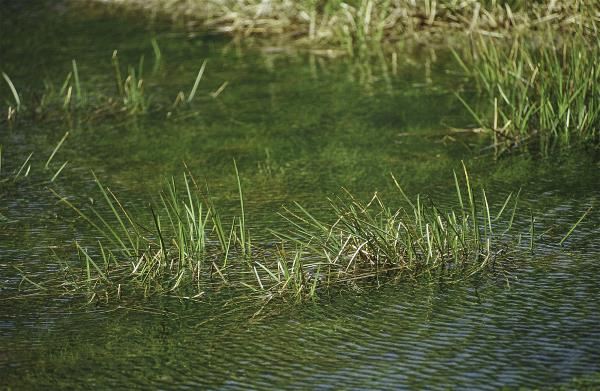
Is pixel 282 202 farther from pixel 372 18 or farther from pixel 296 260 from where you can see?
pixel 372 18

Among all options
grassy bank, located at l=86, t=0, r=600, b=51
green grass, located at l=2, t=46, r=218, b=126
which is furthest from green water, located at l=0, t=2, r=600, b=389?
grassy bank, located at l=86, t=0, r=600, b=51

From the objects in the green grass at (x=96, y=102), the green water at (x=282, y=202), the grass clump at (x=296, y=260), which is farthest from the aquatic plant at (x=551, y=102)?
the green grass at (x=96, y=102)

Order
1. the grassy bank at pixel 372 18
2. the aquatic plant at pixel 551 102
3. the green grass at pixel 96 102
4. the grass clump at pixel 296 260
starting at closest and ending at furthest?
the grass clump at pixel 296 260 → the aquatic plant at pixel 551 102 → the green grass at pixel 96 102 → the grassy bank at pixel 372 18

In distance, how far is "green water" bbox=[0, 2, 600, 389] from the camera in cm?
229

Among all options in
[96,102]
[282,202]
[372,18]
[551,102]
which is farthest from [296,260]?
[372,18]

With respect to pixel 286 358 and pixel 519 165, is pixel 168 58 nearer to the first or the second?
pixel 519 165

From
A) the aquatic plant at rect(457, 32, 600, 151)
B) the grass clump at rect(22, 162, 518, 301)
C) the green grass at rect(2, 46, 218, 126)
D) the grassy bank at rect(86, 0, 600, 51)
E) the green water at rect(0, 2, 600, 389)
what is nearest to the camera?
the green water at rect(0, 2, 600, 389)

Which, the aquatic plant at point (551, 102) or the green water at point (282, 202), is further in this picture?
the aquatic plant at point (551, 102)

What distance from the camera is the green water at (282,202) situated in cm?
229

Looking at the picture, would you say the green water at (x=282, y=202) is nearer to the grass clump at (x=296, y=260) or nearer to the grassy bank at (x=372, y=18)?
the grass clump at (x=296, y=260)

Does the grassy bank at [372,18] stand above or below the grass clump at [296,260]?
above

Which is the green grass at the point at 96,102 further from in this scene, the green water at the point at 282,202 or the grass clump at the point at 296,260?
the grass clump at the point at 296,260

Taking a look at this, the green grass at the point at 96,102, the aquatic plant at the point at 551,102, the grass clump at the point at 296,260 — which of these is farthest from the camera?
the green grass at the point at 96,102

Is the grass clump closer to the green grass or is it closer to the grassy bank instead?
the green grass
